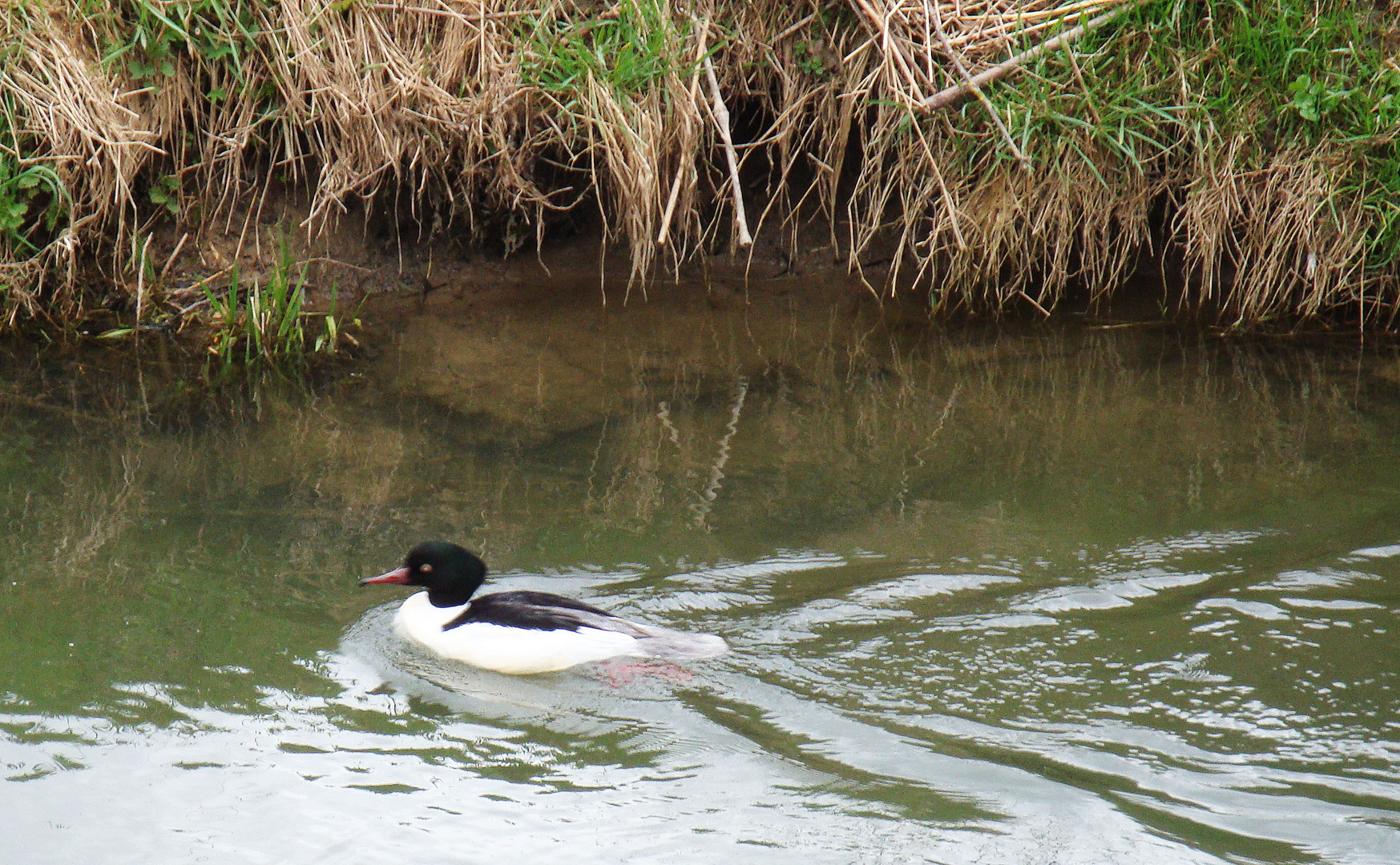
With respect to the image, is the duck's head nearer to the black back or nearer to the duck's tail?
the black back

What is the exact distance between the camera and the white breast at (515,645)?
13.7 ft

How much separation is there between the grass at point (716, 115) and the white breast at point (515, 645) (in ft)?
9.64

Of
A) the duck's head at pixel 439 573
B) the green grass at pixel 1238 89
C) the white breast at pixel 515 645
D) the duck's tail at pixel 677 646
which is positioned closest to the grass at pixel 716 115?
the green grass at pixel 1238 89

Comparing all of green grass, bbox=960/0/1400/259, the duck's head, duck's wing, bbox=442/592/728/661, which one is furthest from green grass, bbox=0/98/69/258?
green grass, bbox=960/0/1400/259

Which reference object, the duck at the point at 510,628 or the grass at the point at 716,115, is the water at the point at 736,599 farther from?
the grass at the point at 716,115

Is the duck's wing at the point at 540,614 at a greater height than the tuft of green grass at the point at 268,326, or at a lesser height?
lesser

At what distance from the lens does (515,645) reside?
4.23 metres

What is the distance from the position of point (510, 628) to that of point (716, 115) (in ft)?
11.8

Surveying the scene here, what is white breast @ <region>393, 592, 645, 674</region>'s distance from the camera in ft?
13.7

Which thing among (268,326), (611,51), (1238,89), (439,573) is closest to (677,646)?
(439,573)

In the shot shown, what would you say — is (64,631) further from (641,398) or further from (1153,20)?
(1153,20)

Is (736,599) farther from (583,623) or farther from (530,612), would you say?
(530,612)

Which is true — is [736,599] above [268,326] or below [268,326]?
below

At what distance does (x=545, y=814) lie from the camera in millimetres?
3391
